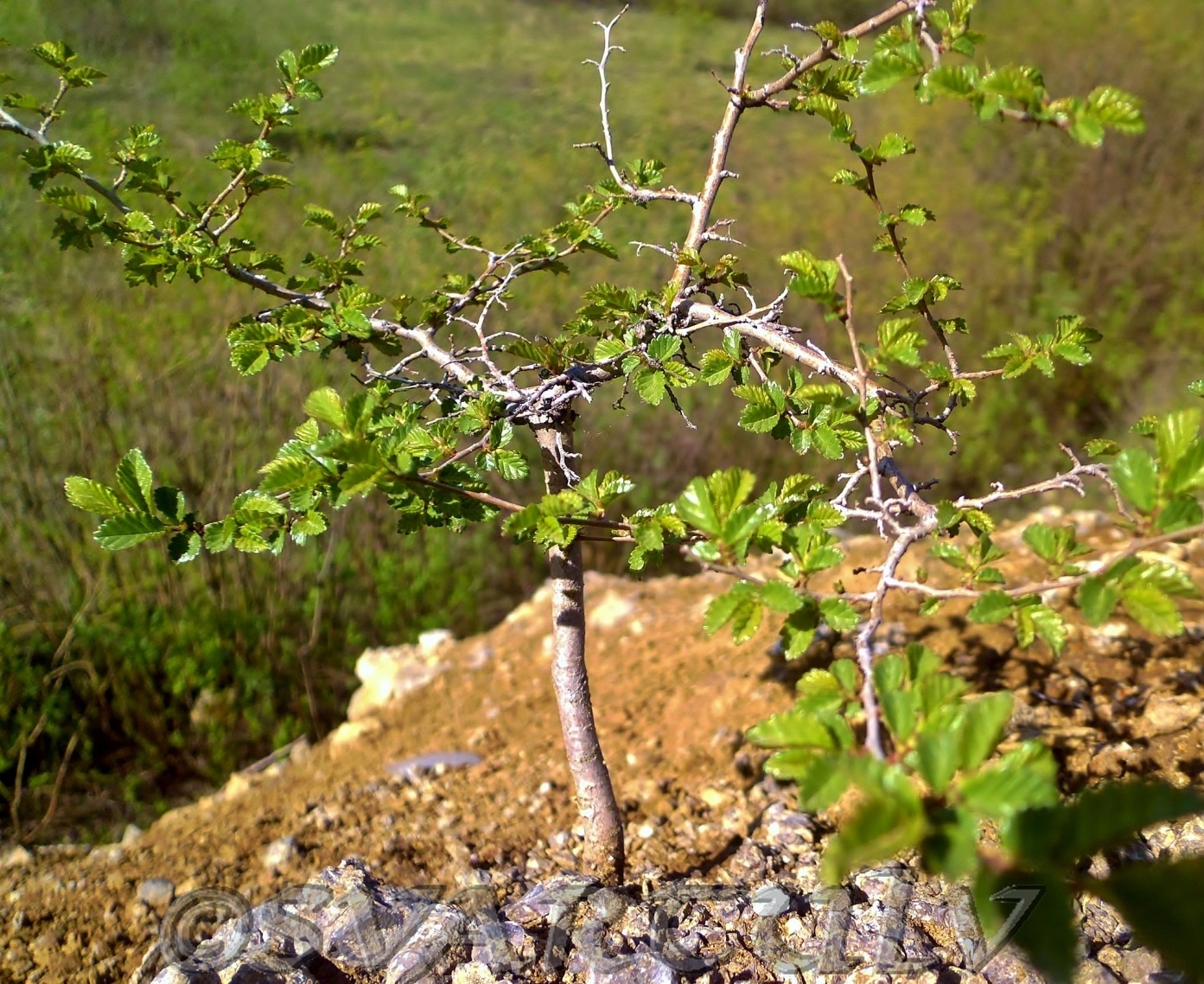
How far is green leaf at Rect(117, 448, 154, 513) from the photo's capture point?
3.70 ft

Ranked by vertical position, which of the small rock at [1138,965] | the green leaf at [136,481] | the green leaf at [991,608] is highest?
the green leaf at [991,608]

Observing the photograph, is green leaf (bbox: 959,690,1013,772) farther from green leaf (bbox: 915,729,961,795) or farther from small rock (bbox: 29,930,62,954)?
small rock (bbox: 29,930,62,954)

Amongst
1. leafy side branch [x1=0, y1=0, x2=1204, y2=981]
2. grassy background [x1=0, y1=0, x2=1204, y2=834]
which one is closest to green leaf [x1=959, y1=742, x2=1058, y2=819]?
leafy side branch [x1=0, y1=0, x2=1204, y2=981]

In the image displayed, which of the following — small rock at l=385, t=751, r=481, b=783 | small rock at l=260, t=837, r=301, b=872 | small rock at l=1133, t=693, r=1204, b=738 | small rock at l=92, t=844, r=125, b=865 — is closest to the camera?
small rock at l=1133, t=693, r=1204, b=738

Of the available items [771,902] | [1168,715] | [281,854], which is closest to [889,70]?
[771,902]

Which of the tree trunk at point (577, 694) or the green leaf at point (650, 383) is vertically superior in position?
the green leaf at point (650, 383)

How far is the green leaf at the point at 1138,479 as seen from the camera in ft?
2.65

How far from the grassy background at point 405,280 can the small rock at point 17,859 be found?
0.57 m

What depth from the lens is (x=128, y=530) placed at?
111cm

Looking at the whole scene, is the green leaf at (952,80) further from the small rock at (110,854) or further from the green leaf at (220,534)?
the small rock at (110,854)

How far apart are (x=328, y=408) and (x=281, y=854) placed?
148cm

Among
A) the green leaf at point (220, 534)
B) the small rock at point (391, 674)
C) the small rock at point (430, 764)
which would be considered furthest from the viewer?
the small rock at point (391, 674)

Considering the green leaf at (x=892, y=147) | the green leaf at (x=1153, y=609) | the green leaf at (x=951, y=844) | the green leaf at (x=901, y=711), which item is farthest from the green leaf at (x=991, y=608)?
the green leaf at (x=892, y=147)

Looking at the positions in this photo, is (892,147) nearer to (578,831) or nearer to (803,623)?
(803,623)
